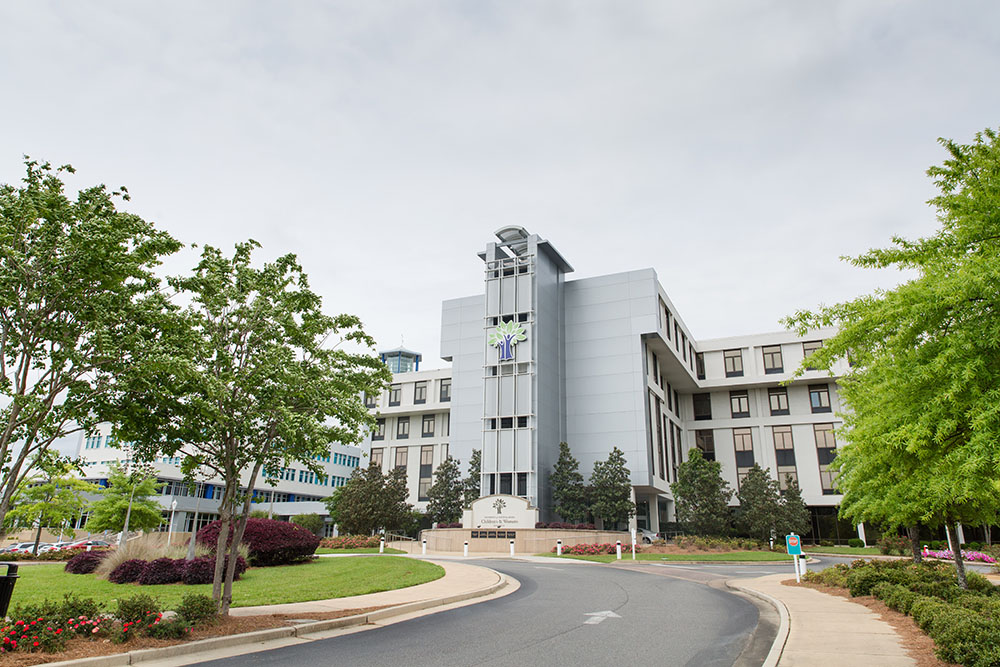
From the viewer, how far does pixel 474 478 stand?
51.7 meters

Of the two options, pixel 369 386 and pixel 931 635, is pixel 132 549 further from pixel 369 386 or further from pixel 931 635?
pixel 931 635

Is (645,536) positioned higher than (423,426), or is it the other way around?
(423,426)

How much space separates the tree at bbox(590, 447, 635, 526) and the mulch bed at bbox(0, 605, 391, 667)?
113ft

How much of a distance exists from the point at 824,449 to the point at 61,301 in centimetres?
6141

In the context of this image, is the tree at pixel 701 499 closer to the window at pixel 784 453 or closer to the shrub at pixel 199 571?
the window at pixel 784 453

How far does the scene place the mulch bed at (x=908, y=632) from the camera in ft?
28.6

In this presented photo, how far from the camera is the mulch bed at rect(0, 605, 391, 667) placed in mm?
8219

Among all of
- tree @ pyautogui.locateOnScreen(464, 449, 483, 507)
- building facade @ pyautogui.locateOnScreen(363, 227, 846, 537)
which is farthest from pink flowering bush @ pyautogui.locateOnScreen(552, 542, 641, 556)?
tree @ pyautogui.locateOnScreen(464, 449, 483, 507)

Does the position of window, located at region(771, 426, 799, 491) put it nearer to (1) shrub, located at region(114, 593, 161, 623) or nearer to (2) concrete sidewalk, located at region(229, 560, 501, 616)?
(2) concrete sidewalk, located at region(229, 560, 501, 616)

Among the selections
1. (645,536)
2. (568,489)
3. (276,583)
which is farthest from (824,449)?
(276,583)

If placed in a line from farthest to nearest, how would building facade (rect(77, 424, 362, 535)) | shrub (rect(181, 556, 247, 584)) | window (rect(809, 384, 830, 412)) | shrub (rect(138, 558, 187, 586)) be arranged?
building facade (rect(77, 424, 362, 535))
window (rect(809, 384, 830, 412))
shrub (rect(181, 556, 247, 584))
shrub (rect(138, 558, 187, 586))

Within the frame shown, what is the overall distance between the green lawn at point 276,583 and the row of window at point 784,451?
42464 mm

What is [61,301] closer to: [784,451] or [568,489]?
[568,489]

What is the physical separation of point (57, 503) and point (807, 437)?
59208 millimetres
